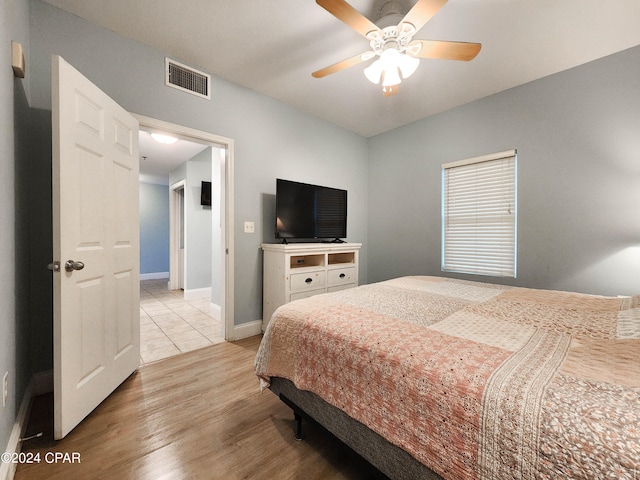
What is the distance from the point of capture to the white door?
136 centimetres

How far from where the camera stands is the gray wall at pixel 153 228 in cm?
674

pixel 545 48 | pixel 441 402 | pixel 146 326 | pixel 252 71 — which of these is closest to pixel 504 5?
pixel 545 48

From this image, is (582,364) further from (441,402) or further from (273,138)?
(273,138)

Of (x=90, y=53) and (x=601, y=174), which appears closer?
(x=90, y=53)

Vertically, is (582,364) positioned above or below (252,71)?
below

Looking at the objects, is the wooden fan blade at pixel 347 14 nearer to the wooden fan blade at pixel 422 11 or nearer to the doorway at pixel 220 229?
the wooden fan blade at pixel 422 11

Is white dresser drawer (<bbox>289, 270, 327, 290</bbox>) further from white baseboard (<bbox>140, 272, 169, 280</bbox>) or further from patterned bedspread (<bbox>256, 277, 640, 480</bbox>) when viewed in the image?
white baseboard (<bbox>140, 272, 169, 280</bbox>)

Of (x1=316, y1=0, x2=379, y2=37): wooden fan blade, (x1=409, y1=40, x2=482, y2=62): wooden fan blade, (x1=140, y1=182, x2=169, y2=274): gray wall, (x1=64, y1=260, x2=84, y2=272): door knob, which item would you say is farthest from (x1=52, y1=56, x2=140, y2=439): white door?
(x1=140, y1=182, x2=169, y2=274): gray wall

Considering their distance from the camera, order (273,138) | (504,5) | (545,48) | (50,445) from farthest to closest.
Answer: (273,138)
(545,48)
(504,5)
(50,445)

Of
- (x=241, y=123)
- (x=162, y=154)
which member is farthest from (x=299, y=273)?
(x=162, y=154)

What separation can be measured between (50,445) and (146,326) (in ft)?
6.16

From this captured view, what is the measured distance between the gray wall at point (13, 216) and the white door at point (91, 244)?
0.17m

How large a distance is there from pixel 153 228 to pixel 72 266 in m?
6.30

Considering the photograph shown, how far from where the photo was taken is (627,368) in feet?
2.37
